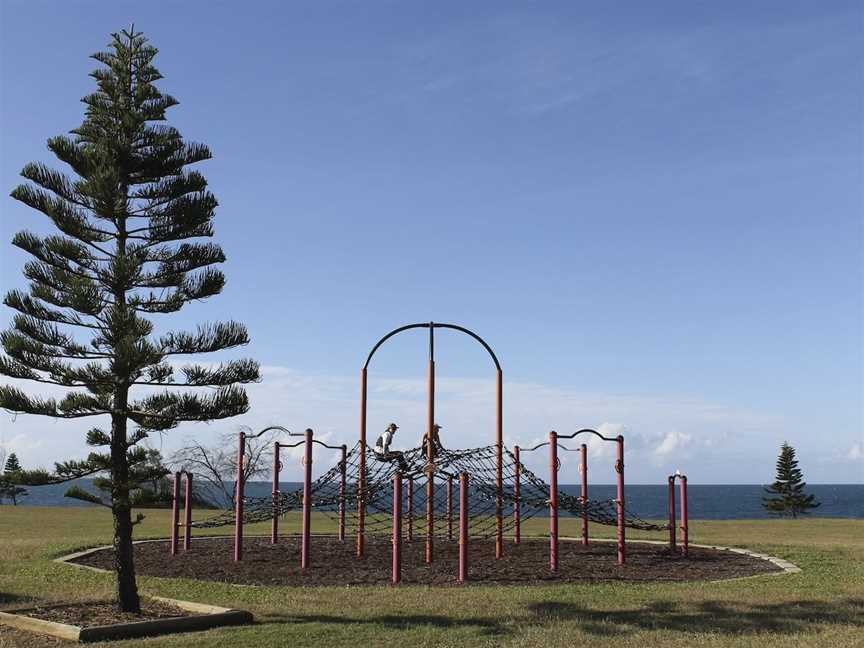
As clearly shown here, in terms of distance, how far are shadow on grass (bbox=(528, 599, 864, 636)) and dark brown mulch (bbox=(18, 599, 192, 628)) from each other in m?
4.29

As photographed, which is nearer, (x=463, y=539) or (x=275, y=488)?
(x=463, y=539)

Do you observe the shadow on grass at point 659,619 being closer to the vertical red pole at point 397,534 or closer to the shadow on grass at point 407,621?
the shadow on grass at point 407,621

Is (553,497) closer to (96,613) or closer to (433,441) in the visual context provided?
(433,441)

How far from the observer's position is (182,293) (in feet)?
36.8

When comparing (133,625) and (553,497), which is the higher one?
(553,497)

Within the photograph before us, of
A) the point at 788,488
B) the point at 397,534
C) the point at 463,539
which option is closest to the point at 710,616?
the point at 463,539

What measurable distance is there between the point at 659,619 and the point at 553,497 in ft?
17.1

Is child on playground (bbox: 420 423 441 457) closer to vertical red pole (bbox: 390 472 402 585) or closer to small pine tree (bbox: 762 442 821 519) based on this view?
vertical red pole (bbox: 390 472 402 585)

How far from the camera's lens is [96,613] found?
10352 mm

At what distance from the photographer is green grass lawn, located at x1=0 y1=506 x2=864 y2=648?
900cm

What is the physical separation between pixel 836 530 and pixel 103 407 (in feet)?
83.9

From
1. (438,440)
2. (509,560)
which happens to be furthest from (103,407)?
(509,560)

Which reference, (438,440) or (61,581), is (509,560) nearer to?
(438,440)

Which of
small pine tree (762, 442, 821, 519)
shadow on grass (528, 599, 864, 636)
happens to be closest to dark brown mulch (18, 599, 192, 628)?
shadow on grass (528, 599, 864, 636)
